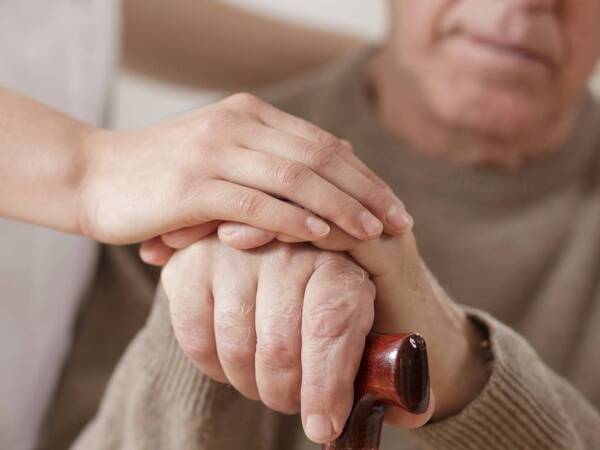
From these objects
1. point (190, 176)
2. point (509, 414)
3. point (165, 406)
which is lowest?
point (165, 406)

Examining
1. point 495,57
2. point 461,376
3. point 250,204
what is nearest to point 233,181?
point 250,204

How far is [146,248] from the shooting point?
2.09ft

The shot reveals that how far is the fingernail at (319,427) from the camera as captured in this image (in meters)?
0.54

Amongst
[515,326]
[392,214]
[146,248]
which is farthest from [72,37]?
[515,326]

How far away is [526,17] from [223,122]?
0.53m

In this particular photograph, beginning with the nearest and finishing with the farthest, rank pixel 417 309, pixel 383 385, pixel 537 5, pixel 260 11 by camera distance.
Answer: pixel 383 385, pixel 417 309, pixel 537 5, pixel 260 11

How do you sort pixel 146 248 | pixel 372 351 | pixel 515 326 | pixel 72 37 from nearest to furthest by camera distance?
pixel 372 351 → pixel 146 248 → pixel 72 37 → pixel 515 326

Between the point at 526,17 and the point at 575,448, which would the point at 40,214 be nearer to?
the point at 575,448

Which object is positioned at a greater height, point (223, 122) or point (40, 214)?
point (223, 122)

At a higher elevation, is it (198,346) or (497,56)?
(497,56)

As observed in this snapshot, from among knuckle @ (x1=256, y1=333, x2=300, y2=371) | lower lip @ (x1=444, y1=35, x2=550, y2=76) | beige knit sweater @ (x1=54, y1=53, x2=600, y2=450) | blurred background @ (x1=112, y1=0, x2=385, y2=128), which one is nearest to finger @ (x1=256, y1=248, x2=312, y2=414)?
knuckle @ (x1=256, y1=333, x2=300, y2=371)

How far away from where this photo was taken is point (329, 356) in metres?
0.53

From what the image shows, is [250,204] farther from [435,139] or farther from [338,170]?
[435,139]

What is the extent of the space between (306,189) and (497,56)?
0.53m
